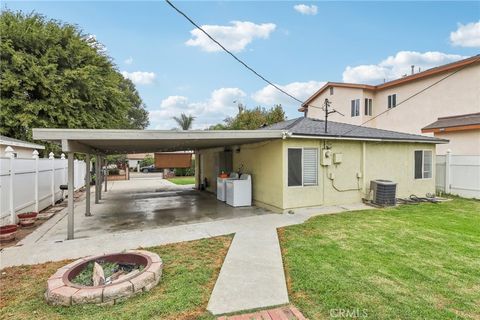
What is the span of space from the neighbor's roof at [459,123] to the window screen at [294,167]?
32.1 ft

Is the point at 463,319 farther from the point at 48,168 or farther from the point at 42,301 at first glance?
the point at 48,168

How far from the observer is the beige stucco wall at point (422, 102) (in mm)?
14898

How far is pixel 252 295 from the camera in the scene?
330 centimetres

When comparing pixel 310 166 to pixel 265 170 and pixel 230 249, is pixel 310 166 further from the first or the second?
pixel 230 249

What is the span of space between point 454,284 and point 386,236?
6.87 ft

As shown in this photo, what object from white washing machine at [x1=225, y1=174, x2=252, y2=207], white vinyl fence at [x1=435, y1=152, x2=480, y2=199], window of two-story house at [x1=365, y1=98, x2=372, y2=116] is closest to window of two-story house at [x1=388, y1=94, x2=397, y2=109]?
window of two-story house at [x1=365, y1=98, x2=372, y2=116]

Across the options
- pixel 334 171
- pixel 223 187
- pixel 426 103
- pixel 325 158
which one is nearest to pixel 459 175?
pixel 334 171

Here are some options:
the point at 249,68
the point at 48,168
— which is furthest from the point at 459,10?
the point at 48,168

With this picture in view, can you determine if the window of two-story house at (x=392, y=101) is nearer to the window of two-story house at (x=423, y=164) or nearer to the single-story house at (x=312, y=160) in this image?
the single-story house at (x=312, y=160)

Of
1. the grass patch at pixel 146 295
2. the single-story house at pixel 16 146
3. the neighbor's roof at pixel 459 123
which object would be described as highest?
the neighbor's roof at pixel 459 123

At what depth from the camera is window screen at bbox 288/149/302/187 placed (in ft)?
26.5

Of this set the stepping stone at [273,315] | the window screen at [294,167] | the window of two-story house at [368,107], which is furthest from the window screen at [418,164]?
the window of two-story house at [368,107]

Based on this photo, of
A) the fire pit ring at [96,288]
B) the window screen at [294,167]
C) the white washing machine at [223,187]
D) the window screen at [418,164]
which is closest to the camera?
the fire pit ring at [96,288]

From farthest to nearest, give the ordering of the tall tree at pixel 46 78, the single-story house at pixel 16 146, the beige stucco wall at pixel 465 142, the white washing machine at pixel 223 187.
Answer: the tall tree at pixel 46 78, the beige stucco wall at pixel 465 142, the white washing machine at pixel 223 187, the single-story house at pixel 16 146
